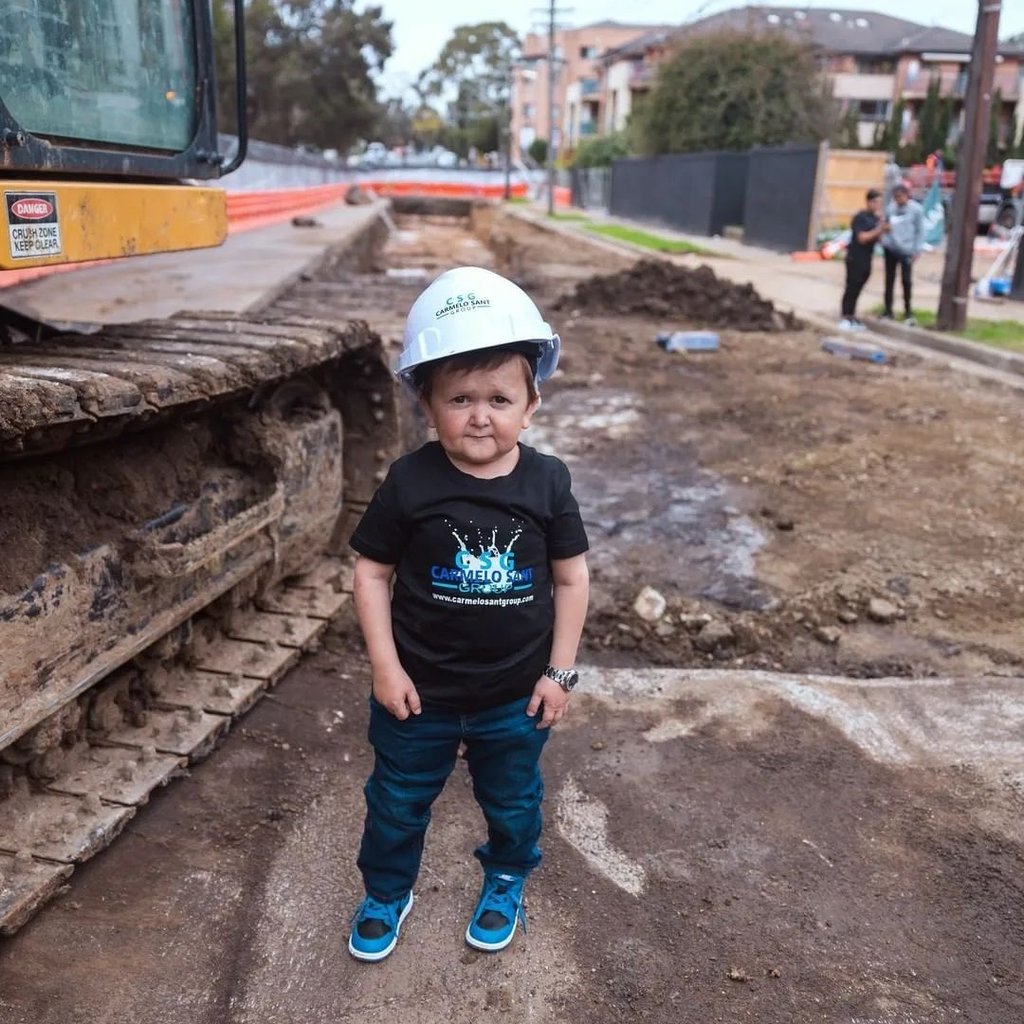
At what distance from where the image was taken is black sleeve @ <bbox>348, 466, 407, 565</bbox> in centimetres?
220

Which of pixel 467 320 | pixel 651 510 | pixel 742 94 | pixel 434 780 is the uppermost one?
pixel 742 94

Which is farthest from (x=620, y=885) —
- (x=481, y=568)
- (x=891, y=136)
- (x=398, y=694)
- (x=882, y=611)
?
(x=891, y=136)

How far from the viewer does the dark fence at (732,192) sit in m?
23.8

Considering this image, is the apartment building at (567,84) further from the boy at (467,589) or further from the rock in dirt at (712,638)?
the boy at (467,589)

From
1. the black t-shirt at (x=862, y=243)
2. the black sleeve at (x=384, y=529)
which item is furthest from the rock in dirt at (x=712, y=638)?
the black t-shirt at (x=862, y=243)

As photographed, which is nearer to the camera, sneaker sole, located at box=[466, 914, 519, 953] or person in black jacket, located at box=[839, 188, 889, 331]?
sneaker sole, located at box=[466, 914, 519, 953]

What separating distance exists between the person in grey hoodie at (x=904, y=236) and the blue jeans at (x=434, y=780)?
1162cm

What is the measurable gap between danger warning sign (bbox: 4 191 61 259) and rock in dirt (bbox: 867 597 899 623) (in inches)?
131

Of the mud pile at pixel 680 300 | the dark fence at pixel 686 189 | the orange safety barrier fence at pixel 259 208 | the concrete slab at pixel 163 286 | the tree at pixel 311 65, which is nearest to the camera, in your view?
the concrete slab at pixel 163 286

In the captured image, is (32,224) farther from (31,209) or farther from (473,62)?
(473,62)

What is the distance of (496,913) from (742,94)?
34.2 m

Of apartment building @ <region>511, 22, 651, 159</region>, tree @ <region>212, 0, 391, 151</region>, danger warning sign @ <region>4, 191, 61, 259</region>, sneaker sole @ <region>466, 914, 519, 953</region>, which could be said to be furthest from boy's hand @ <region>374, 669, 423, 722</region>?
apartment building @ <region>511, 22, 651, 159</region>

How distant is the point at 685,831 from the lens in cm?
281

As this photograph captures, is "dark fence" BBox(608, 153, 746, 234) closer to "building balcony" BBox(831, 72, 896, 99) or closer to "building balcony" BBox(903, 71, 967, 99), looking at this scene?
"building balcony" BBox(831, 72, 896, 99)
